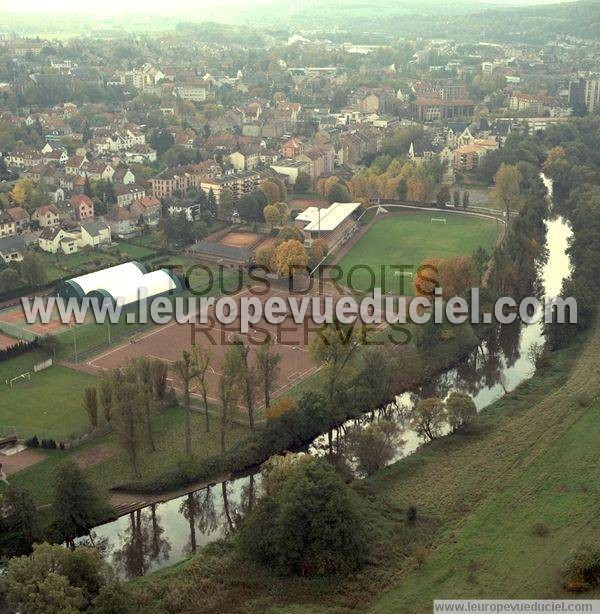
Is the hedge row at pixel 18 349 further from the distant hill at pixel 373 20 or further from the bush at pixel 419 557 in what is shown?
the distant hill at pixel 373 20

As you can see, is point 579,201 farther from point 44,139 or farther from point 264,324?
point 44,139

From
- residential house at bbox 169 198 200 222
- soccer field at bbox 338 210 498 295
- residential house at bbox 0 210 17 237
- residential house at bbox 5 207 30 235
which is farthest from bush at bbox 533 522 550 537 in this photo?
residential house at bbox 5 207 30 235

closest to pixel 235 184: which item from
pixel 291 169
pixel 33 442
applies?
pixel 291 169

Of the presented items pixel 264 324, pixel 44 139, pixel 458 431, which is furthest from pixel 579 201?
pixel 44 139

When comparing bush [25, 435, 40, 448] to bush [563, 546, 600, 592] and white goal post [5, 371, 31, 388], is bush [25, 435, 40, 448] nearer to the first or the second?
white goal post [5, 371, 31, 388]

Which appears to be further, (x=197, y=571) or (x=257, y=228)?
(x=257, y=228)

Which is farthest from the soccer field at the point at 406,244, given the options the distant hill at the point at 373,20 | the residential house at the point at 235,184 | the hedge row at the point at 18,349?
the distant hill at the point at 373,20
